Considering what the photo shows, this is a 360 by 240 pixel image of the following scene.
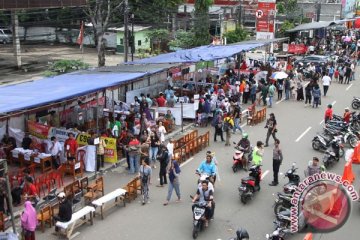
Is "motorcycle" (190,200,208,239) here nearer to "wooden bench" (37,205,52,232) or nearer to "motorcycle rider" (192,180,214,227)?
"motorcycle rider" (192,180,214,227)

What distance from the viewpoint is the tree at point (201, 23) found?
1924 inches

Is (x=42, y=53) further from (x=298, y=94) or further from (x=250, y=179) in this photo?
(x=250, y=179)

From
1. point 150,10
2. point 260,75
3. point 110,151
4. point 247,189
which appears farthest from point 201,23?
point 247,189

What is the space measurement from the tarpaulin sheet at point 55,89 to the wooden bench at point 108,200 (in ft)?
11.5

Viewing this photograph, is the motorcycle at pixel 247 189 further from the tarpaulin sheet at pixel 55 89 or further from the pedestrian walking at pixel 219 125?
the tarpaulin sheet at pixel 55 89

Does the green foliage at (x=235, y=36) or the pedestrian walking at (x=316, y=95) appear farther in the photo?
the green foliage at (x=235, y=36)

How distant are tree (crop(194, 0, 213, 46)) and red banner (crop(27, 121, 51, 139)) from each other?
105 ft

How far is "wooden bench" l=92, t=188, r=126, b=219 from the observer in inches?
536

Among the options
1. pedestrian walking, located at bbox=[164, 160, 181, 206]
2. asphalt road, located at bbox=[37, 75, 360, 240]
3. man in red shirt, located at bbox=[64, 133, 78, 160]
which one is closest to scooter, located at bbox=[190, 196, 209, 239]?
asphalt road, located at bbox=[37, 75, 360, 240]

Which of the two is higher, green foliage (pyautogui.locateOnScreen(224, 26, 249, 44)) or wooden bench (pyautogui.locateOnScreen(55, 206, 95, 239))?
green foliage (pyautogui.locateOnScreen(224, 26, 249, 44))

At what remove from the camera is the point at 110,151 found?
18062mm

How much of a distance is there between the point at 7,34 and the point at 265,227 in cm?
5009

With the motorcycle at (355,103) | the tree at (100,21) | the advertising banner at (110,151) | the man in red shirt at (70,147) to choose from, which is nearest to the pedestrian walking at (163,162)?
the advertising banner at (110,151)

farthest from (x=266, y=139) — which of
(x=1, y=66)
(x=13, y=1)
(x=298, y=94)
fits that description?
(x=1, y=66)
